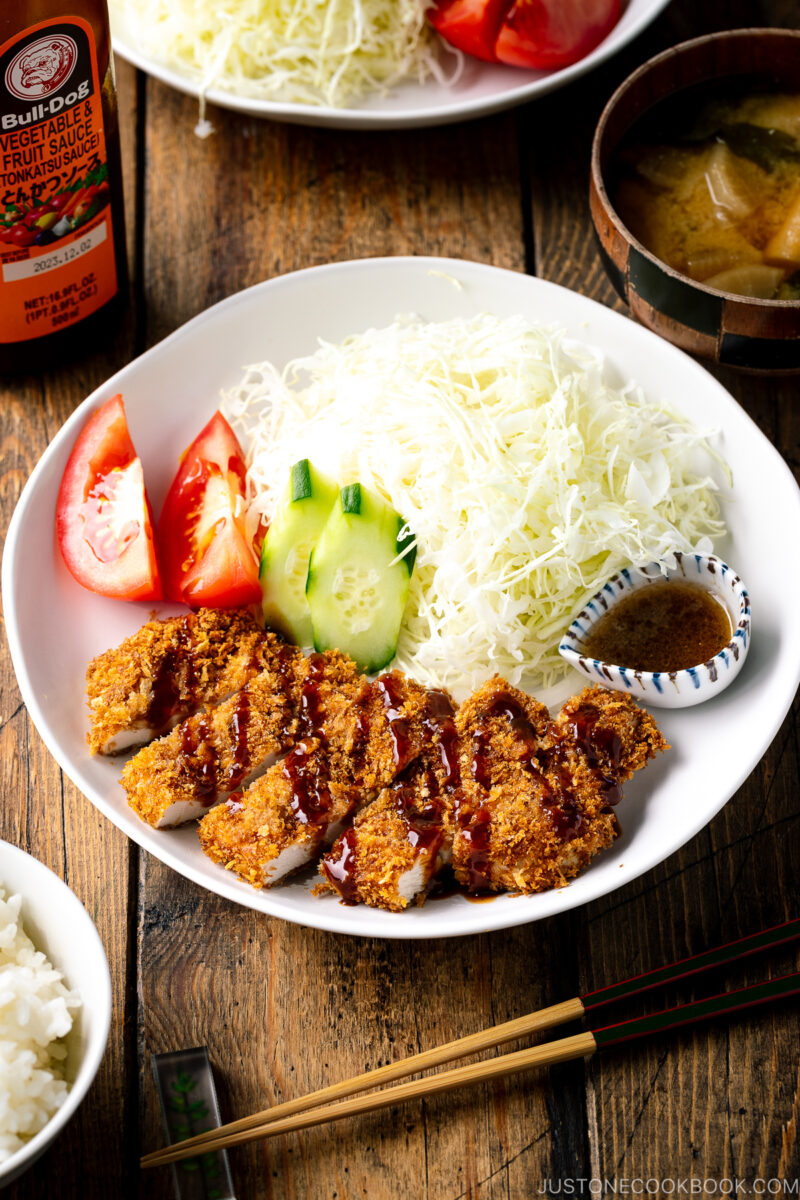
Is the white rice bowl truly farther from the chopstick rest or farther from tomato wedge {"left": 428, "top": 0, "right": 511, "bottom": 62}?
tomato wedge {"left": 428, "top": 0, "right": 511, "bottom": 62}

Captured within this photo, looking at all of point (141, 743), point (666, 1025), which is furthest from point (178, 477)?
point (666, 1025)

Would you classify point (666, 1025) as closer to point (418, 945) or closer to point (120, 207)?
point (418, 945)

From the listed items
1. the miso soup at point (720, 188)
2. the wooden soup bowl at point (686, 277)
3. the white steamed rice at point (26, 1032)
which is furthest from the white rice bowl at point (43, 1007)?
the miso soup at point (720, 188)

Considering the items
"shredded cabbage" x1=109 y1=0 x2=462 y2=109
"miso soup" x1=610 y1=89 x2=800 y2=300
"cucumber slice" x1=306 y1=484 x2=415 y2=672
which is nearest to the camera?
"cucumber slice" x1=306 y1=484 x2=415 y2=672

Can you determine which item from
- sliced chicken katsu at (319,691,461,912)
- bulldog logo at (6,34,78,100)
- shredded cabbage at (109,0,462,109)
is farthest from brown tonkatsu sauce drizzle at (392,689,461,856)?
shredded cabbage at (109,0,462,109)

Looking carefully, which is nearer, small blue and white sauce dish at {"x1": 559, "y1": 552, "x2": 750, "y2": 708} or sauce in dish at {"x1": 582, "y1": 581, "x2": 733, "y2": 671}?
small blue and white sauce dish at {"x1": 559, "y1": 552, "x2": 750, "y2": 708}

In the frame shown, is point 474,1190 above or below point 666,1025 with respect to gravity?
below

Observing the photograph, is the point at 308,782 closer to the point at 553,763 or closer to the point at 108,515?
the point at 553,763
